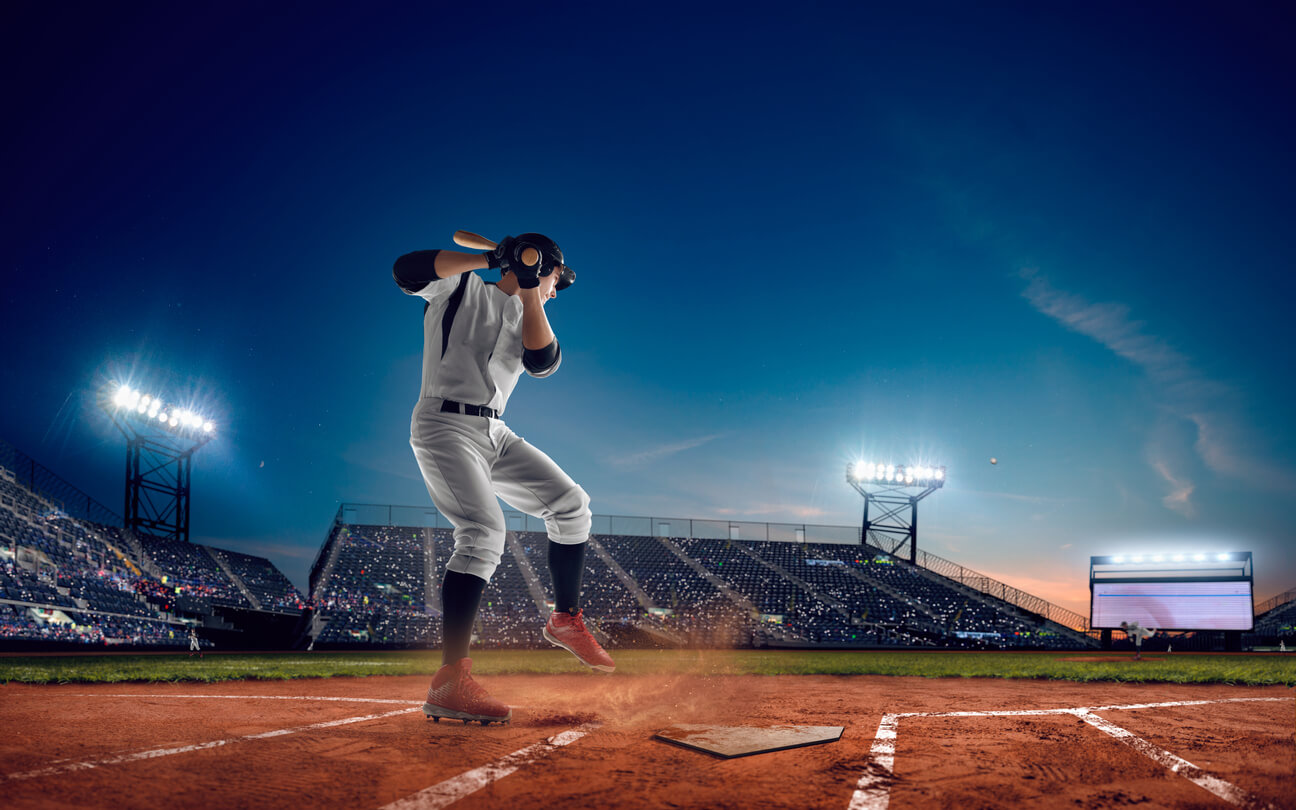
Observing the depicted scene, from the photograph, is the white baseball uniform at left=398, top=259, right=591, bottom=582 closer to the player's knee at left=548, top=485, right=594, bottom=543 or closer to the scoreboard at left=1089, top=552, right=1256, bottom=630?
the player's knee at left=548, top=485, right=594, bottom=543

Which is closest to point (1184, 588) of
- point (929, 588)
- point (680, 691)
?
point (929, 588)

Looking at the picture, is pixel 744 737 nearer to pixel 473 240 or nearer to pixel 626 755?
pixel 626 755

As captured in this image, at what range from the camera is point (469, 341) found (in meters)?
3.66

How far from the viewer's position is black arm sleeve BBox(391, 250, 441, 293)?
3557mm

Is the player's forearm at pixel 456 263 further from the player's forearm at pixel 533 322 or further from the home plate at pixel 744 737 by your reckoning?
the home plate at pixel 744 737

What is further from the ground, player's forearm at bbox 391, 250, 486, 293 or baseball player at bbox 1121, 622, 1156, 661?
player's forearm at bbox 391, 250, 486, 293

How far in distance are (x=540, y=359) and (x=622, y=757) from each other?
1966mm

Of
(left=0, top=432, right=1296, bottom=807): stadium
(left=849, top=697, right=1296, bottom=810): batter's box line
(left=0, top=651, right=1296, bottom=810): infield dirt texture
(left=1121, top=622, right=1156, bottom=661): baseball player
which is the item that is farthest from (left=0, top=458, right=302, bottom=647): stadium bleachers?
(left=1121, top=622, right=1156, bottom=661): baseball player

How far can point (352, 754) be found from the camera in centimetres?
265

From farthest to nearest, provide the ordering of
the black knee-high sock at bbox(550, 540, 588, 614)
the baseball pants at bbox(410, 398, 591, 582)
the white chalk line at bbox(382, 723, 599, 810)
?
1. the black knee-high sock at bbox(550, 540, 588, 614)
2. the baseball pants at bbox(410, 398, 591, 582)
3. the white chalk line at bbox(382, 723, 599, 810)

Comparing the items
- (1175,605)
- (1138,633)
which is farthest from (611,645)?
(1175,605)

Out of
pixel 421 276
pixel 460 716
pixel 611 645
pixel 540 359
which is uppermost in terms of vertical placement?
pixel 421 276

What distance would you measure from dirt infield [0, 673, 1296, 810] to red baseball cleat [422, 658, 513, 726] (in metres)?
0.08

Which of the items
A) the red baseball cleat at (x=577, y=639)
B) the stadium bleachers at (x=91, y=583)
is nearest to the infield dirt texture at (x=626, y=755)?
the red baseball cleat at (x=577, y=639)
